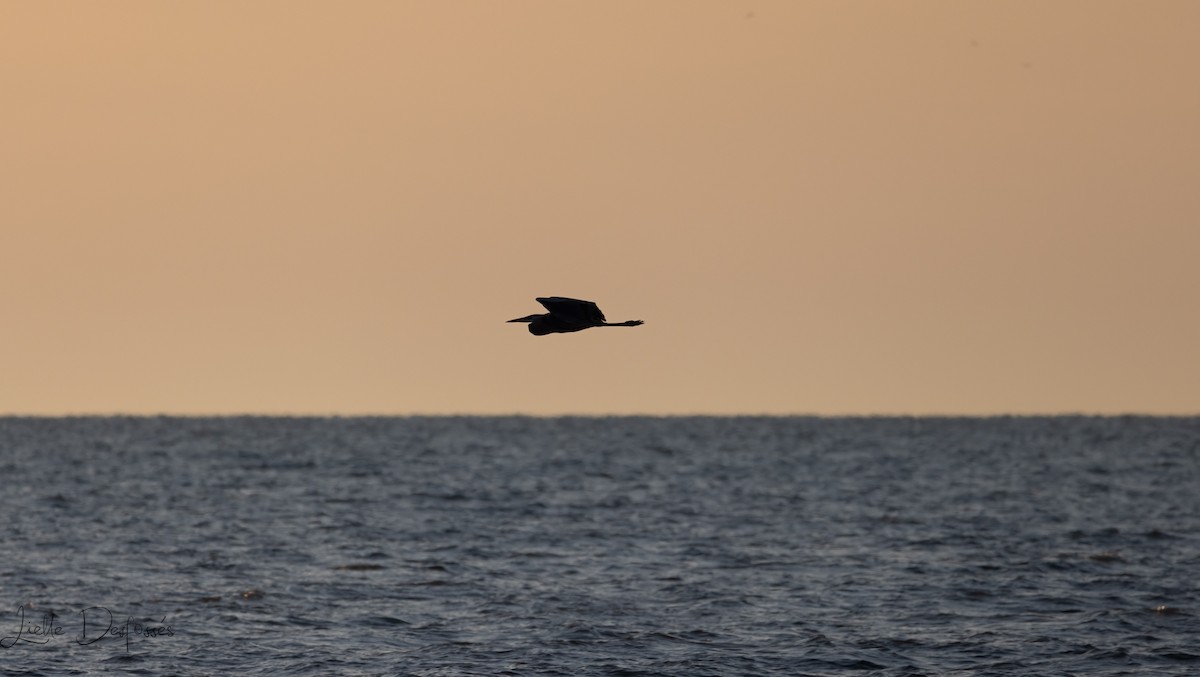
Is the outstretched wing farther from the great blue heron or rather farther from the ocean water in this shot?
the ocean water

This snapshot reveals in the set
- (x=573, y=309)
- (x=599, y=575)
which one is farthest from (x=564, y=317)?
(x=599, y=575)

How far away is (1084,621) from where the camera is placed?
32438 millimetres

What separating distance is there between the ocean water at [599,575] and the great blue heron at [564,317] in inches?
314

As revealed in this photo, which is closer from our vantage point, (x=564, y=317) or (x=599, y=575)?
(x=564, y=317)

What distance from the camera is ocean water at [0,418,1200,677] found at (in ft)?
94.3

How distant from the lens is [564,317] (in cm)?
2089

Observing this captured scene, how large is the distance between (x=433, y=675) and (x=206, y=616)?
7.33m

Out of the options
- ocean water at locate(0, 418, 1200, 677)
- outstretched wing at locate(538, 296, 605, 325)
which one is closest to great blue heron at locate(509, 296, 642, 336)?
outstretched wing at locate(538, 296, 605, 325)

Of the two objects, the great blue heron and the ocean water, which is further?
the ocean water

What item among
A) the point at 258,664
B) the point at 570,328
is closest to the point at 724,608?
the point at 258,664

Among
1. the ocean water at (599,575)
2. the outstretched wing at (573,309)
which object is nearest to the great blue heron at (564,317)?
the outstretched wing at (573,309)

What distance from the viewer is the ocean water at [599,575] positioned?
28750mm

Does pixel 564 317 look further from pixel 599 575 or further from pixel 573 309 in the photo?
pixel 599 575

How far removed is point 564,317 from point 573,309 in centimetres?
39
